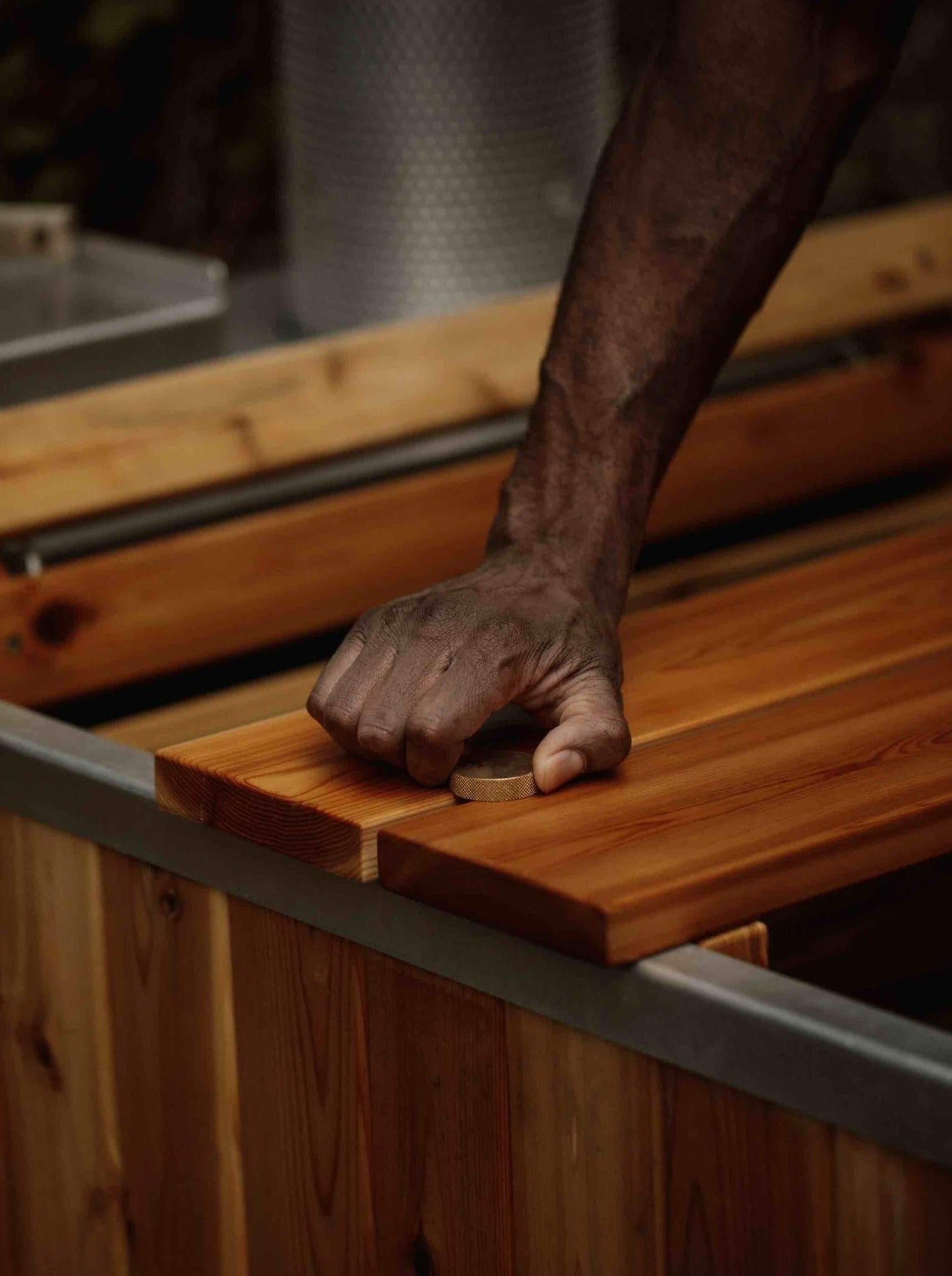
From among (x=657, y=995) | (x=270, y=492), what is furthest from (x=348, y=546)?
(x=657, y=995)

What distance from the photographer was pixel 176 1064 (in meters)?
1.46

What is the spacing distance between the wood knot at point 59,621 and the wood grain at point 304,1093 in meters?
0.64

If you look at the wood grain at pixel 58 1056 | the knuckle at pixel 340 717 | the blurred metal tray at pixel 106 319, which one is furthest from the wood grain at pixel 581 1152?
the blurred metal tray at pixel 106 319

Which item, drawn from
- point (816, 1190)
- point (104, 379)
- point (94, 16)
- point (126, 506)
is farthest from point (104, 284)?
point (816, 1190)

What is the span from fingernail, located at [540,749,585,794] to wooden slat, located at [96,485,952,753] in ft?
1.76

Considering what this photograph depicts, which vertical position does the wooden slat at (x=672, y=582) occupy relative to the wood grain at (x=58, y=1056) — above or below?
above

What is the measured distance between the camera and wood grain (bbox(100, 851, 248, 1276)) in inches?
55.9

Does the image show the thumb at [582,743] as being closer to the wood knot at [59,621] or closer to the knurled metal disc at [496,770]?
the knurled metal disc at [496,770]

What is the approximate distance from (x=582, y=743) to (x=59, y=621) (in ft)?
2.66

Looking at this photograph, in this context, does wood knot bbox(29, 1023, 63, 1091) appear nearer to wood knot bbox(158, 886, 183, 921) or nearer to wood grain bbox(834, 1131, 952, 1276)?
wood knot bbox(158, 886, 183, 921)

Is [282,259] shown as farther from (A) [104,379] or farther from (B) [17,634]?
(B) [17,634]

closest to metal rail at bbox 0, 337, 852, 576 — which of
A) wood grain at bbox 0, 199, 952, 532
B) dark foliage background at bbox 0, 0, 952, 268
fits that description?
wood grain at bbox 0, 199, 952, 532

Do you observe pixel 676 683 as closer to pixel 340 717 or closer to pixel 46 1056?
pixel 340 717

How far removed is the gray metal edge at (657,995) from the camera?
3.34ft
